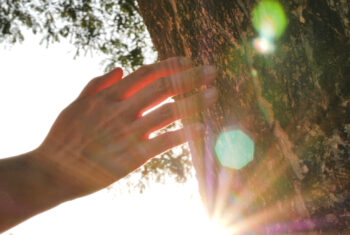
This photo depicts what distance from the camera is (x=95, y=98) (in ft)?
5.19

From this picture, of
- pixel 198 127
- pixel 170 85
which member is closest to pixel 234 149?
pixel 198 127

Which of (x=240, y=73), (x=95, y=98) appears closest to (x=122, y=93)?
(x=95, y=98)

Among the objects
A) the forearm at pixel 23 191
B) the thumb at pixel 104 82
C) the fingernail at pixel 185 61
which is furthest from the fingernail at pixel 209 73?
the forearm at pixel 23 191

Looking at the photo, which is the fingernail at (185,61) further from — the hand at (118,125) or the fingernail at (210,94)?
the fingernail at (210,94)

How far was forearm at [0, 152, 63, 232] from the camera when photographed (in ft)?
4.65

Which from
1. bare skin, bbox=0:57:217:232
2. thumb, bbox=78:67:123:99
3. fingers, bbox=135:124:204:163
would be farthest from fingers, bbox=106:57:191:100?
fingers, bbox=135:124:204:163

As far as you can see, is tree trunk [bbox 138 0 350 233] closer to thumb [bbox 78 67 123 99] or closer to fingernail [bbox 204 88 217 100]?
fingernail [bbox 204 88 217 100]

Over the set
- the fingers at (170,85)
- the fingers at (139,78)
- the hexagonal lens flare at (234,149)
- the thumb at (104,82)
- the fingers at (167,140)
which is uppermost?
the thumb at (104,82)

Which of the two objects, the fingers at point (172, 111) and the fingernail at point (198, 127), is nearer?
the fingers at point (172, 111)

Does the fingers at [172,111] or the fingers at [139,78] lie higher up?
the fingers at [139,78]

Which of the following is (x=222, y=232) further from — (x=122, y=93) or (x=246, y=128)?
(x=122, y=93)

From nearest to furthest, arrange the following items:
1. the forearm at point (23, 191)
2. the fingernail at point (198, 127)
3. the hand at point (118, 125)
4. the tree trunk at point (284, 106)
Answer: the tree trunk at point (284, 106) < the forearm at point (23, 191) < the hand at point (118, 125) < the fingernail at point (198, 127)

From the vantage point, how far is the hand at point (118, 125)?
153 centimetres

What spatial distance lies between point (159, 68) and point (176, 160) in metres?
13.4
